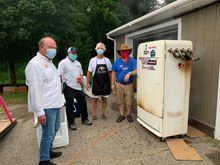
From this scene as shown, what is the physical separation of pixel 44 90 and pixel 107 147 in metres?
1.42

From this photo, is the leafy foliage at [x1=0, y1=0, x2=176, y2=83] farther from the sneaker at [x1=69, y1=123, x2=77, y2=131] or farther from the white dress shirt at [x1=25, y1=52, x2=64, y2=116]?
the white dress shirt at [x1=25, y1=52, x2=64, y2=116]

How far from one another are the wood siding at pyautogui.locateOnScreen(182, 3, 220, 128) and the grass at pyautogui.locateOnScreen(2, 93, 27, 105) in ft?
17.6

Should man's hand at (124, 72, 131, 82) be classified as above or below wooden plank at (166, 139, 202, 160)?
above

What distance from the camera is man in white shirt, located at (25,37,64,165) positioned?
7.53 feet

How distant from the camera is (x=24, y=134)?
3.95 m

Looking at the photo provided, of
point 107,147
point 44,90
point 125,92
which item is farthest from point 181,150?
point 44,90

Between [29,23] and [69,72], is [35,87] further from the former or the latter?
[29,23]

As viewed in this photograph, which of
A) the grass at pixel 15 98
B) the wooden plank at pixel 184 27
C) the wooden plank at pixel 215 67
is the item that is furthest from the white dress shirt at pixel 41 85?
the grass at pixel 15 98

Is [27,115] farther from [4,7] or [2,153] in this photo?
[4,7]

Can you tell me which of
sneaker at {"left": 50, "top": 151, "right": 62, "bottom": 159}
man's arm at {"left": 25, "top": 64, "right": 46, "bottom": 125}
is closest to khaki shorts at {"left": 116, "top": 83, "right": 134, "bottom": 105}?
sneaker at {"left": 50, "top": 151, "right": 62, "bottom": 159}

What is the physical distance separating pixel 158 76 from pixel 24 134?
265 centimetres

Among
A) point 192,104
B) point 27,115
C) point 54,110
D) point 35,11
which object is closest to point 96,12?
point 35,11

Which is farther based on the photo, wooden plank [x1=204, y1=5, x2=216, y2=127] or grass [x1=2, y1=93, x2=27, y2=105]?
grass [x1=2, y1=93, x2=27, y2=105]

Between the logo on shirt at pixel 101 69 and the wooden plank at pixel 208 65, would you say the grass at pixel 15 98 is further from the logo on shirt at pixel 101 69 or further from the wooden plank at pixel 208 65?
the wooden plank at pixel 208 65
